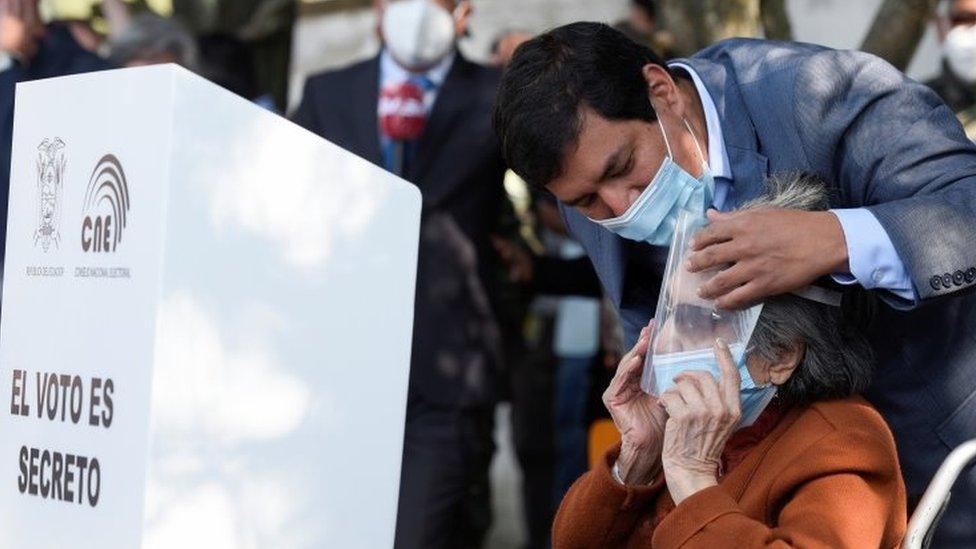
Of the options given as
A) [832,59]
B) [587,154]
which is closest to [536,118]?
[587,154]

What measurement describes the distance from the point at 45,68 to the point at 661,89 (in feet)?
11.2

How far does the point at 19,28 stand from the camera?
599 cm

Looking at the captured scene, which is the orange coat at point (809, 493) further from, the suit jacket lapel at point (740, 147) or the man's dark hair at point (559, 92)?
the man's dark hair at point (559, 92)

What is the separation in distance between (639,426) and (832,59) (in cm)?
82

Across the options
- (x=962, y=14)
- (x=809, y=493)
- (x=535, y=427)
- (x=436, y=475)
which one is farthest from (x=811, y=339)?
(x=535, y=427)

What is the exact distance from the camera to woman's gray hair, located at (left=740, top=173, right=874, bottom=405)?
3.02m

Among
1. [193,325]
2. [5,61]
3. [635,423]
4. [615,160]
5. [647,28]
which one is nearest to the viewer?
[193,325]

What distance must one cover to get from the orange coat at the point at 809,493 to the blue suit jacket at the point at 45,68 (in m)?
3.50

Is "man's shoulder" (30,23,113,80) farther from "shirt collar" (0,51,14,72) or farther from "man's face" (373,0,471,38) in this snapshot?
"man's face" (373,0,471,38)

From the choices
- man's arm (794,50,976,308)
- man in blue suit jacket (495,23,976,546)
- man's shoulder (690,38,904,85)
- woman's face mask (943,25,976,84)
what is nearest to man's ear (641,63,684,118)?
man in blue suit jacket (495,23,976,546)

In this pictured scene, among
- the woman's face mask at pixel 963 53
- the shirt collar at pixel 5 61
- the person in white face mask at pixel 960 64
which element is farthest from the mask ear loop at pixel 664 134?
the shirt collar at pixel 5 61

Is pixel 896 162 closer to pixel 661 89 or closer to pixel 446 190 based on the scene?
pixel 661 89

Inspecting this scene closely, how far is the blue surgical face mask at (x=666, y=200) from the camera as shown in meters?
3.17

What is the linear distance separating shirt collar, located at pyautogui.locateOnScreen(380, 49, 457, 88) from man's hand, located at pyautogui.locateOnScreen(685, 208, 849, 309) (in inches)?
117
